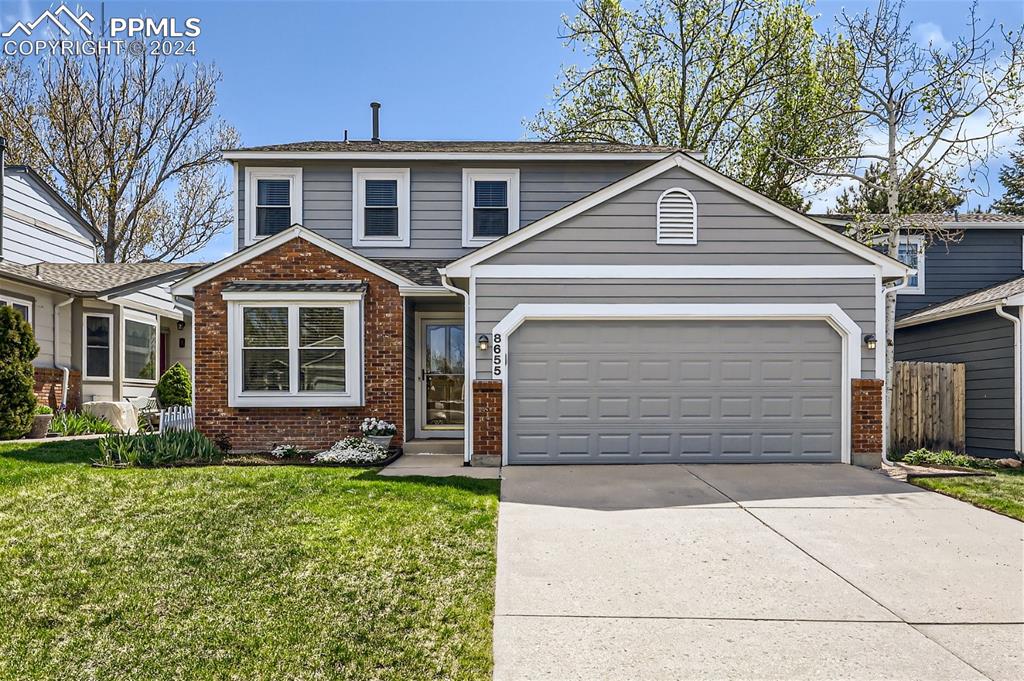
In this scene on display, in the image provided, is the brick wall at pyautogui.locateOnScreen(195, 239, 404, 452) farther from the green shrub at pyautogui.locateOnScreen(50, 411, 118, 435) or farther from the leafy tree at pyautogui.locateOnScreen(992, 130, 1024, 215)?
the leafy tree at pyautogui.locateOnScreen(992, 130, 1024, 215)

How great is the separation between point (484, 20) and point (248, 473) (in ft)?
31.3

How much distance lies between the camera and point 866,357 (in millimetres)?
9852

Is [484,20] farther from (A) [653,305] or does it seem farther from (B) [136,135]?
(B) [136,135]

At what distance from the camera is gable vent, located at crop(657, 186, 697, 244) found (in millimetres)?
9852

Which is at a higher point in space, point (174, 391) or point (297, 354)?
point (297, 354)

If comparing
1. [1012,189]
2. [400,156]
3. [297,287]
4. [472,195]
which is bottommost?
[297,287]

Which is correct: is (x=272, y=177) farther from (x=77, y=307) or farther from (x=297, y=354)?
(x=77, y=307)

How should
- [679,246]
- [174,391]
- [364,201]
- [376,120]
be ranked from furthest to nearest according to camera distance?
[174,391] < [376,120] < [364,201] < [679,246]

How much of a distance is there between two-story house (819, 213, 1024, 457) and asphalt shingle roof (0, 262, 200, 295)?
15522mm

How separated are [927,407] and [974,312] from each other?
1.97 metres

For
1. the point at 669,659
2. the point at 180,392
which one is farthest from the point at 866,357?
the point at 180,392

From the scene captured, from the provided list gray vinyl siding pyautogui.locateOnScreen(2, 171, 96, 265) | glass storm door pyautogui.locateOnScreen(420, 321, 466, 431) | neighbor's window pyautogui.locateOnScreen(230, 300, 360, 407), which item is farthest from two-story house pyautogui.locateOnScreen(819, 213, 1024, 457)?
gray vinyl siding pyautogui.locateOnScreen(2, 171, 96, 265)

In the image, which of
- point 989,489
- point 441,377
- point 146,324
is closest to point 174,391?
point 146,324

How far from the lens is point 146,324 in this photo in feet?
54.3
